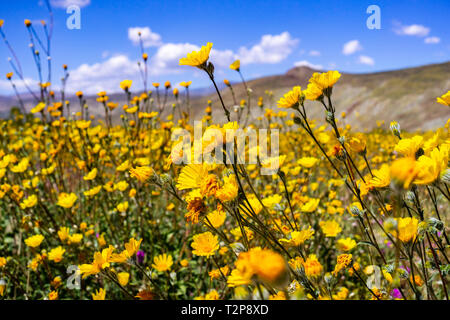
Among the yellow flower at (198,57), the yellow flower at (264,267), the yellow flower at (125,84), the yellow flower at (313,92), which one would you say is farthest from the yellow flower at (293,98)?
the yellow flower at (125,84)

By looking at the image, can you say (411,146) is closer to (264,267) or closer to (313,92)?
(313,92)

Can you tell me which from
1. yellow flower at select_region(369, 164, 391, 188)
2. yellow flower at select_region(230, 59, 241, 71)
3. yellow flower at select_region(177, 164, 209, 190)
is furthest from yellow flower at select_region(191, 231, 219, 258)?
yellow flower at select_region(230, 59, 241, 71)

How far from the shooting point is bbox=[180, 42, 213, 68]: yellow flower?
1.06 meters

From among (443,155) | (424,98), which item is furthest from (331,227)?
(424,98)

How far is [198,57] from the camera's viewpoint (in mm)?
1068

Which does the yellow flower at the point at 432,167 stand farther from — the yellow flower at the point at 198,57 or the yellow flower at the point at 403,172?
the yellow flower at the point at 198,57

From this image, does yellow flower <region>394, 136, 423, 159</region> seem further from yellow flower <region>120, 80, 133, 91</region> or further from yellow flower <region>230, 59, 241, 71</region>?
yellow flower <region>120, 80, 133, 91</region>

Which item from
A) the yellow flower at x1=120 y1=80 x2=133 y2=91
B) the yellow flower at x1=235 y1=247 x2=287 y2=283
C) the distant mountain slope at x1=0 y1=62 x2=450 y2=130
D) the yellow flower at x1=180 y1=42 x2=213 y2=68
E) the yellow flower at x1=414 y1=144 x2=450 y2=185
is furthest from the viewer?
the distant mountain slope at x1=0 y1=62 x2=450 y2=130

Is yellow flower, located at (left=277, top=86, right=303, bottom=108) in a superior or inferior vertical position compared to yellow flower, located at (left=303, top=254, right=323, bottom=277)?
superior

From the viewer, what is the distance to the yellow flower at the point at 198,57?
1.06 meters

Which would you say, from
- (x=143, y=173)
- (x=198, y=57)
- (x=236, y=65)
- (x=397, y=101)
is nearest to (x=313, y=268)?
(x=143, y=173)
